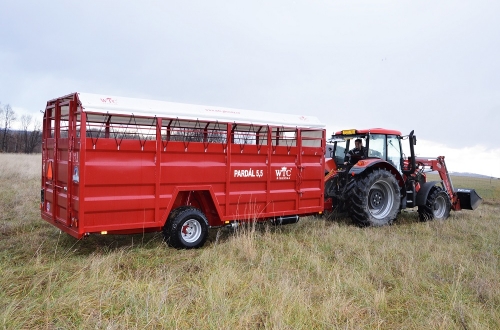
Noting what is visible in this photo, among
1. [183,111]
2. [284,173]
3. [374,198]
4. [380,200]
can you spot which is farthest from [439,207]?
[183,111]

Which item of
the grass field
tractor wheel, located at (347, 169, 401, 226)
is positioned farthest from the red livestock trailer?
tractor wheel, located at (347, 169, 401, 226)

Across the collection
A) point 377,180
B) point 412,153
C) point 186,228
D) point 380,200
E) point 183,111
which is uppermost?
point 183,111

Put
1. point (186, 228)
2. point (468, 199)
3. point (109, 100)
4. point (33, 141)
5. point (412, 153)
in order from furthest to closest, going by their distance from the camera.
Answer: point (33, 141) → point (468, 199) → point (412, 153) → point (186, 228) → point (109, 100)

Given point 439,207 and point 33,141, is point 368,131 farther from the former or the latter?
point 33,141

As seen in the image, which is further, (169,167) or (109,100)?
(169,167)

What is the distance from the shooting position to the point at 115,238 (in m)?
6.65

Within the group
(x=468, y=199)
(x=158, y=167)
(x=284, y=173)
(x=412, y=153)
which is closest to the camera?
(x=158, y=167)

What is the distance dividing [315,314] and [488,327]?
5.05 feet

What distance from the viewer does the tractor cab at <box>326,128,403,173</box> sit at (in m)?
8.95

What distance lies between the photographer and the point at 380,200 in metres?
9.01

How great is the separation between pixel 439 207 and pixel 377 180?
2.70 metres

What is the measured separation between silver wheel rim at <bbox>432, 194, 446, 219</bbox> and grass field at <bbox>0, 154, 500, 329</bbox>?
2761mm

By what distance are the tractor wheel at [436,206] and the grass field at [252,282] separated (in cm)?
220

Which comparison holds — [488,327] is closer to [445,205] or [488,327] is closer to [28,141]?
[445,205]
